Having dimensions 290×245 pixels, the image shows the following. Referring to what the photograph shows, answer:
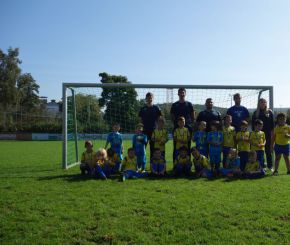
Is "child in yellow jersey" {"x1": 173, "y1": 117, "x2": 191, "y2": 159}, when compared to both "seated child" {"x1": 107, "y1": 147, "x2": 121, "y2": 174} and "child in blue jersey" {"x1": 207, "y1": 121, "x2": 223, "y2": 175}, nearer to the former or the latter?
"child in blue jersey" {"x1": 207, "y1": 121, "x2": 223, "y2": 175}

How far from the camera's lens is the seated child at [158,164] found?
7.88 metres

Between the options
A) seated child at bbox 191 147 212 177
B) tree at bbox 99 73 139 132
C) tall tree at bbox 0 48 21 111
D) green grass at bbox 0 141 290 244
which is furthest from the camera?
tall tree at bbox 0 48 21 111

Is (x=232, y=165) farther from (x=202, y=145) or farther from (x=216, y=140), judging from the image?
(x=202, y=145)

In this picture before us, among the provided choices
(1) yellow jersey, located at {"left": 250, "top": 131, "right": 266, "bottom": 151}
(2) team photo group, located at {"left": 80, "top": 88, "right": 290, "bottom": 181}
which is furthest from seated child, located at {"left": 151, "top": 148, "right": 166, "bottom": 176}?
(1) yellow jersey, located at {"left": 250, "top": 131, "right": 266, "bottom": 151}

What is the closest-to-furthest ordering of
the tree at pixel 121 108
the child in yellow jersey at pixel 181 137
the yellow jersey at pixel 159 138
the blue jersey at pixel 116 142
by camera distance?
the child in yellow jersey at pixel 181 137, the yellow jersey at pixel 159 138, the blue jersey at pixel 116 142, the tree at pixel 121 108

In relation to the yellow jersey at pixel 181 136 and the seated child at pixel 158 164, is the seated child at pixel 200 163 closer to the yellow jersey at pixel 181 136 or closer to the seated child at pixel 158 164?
the yellow jersey at pixel 181 136

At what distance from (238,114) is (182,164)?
203 centimetres

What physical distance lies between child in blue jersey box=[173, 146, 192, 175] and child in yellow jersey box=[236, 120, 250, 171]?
1303 mm

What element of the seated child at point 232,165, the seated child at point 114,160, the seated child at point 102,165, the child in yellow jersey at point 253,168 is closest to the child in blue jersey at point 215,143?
the seated child at point 232,165

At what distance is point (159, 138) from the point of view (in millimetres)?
8383

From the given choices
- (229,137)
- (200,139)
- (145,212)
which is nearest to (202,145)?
(200,139)

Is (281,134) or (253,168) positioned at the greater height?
(281,134)

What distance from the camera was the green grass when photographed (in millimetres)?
4004

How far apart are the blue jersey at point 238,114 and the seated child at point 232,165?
0.89 meters
